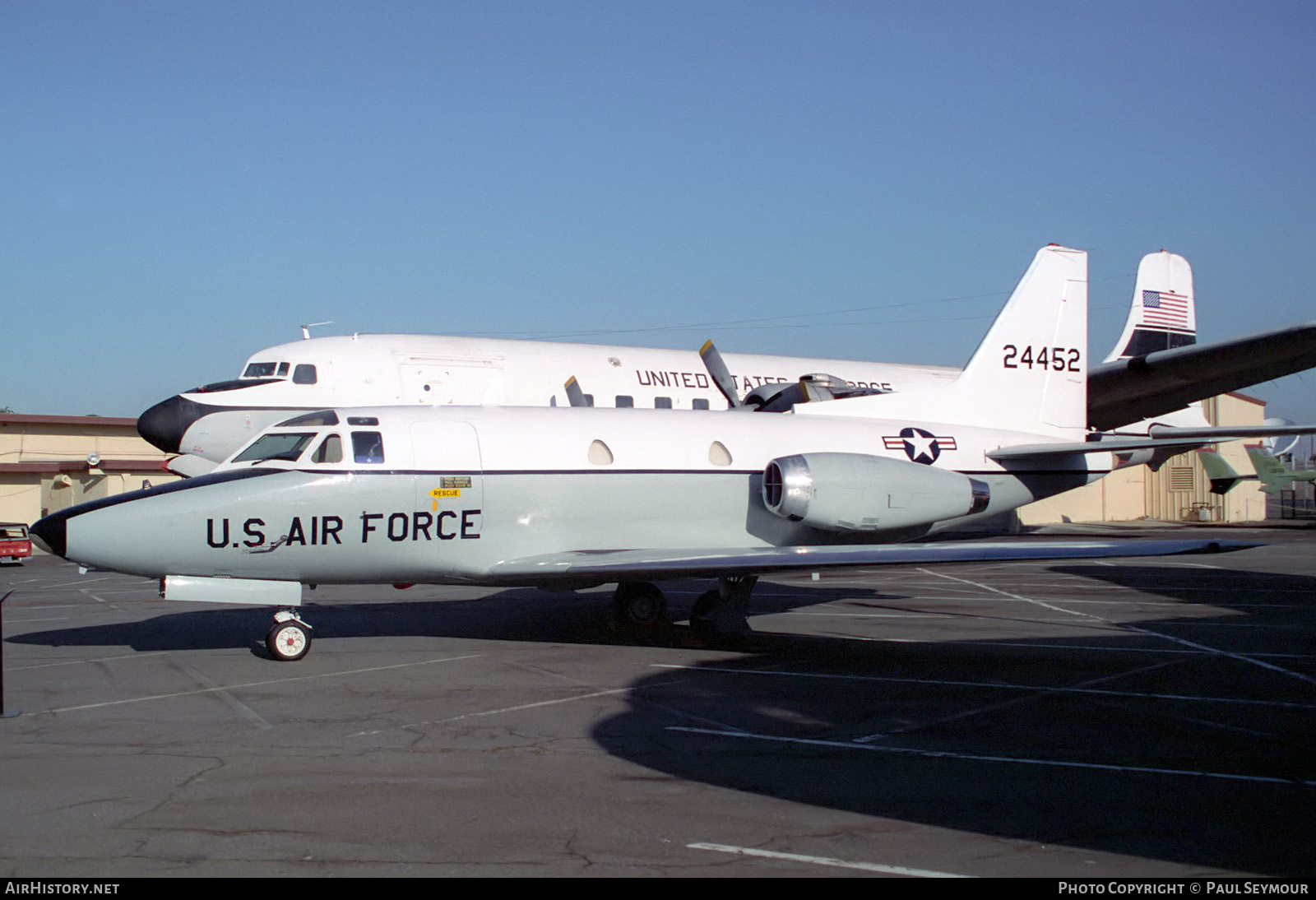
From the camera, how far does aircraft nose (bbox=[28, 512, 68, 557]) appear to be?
11289 millimetres

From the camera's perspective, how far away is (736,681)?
11086 millimetres

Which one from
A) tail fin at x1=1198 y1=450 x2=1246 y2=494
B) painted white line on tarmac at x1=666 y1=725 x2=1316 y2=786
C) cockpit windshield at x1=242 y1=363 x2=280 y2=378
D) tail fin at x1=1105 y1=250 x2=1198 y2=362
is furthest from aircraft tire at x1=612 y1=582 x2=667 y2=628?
tail fin at x1=1198 y1=450 x2=1246 y2=494

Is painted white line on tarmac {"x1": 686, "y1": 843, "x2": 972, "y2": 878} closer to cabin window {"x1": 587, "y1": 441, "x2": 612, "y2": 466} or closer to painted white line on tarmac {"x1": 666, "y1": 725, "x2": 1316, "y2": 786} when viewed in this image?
painted white line on tarmac {"x1": 666, "y1": 725, "x2": 1316, "y2": 786}

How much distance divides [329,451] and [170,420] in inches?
403

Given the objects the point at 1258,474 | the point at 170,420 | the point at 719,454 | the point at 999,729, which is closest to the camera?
the point at 999,729

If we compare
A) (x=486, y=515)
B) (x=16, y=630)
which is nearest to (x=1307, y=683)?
(x=486, y=515)

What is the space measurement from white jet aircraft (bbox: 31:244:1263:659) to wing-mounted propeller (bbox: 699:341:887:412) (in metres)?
2.62

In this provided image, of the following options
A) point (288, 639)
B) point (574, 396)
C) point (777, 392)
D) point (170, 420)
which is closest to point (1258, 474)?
point (777, 392)

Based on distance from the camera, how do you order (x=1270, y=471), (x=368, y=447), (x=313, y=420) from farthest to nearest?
(x=1270, y=471)
(x=313, y=420)
(x=368, y=447)

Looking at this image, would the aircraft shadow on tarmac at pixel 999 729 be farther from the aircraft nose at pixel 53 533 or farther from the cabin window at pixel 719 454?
the aircraft nose at pixel 53 533

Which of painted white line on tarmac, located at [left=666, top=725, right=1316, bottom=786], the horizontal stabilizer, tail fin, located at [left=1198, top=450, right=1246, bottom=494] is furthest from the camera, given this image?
tail fin, located at [left=1198, top=450, right=1246, bottom=494]

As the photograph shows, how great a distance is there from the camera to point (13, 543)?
1208 inches

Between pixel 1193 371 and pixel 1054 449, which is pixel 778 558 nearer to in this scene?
pixel 1054 449

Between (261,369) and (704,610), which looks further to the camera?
(261,369)
